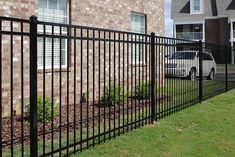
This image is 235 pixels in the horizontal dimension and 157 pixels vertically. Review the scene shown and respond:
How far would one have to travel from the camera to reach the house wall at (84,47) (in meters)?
8.49

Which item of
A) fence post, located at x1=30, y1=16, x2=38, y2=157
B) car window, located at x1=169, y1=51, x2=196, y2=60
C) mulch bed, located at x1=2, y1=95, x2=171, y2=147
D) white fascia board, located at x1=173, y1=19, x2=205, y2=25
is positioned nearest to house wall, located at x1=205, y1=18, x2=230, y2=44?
white fascia board, located at x1=173, y1=19, x2=205, y2=25

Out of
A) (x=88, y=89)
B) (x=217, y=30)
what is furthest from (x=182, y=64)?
(x=217, y=30)

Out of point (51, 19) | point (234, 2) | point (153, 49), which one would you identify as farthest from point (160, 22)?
point (234, 2)

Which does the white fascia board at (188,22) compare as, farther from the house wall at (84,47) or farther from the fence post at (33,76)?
the fence post at (33,76)

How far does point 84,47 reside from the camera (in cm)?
1099

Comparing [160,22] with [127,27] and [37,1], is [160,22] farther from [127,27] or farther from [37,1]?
[37,1]

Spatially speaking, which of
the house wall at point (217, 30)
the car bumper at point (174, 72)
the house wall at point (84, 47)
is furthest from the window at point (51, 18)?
the house wall at point (217, 30)

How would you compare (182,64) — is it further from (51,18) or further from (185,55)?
(51,18)

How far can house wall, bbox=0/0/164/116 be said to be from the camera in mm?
8492

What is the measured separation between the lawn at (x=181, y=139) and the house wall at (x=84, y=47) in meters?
1.02

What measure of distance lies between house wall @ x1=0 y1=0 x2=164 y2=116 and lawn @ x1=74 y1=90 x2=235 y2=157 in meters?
1.02

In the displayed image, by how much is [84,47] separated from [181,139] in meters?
4.92

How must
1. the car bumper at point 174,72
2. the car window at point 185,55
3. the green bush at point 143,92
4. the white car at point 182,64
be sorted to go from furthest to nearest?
1. the car window at point 185,55
2. the white car at point 182,64
3. the car bumper at point 174,72
4. the green bush at point 143,92

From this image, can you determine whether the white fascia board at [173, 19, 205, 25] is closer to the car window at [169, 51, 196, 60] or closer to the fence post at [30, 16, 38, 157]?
the car window at [169, 51, 196, 60]
